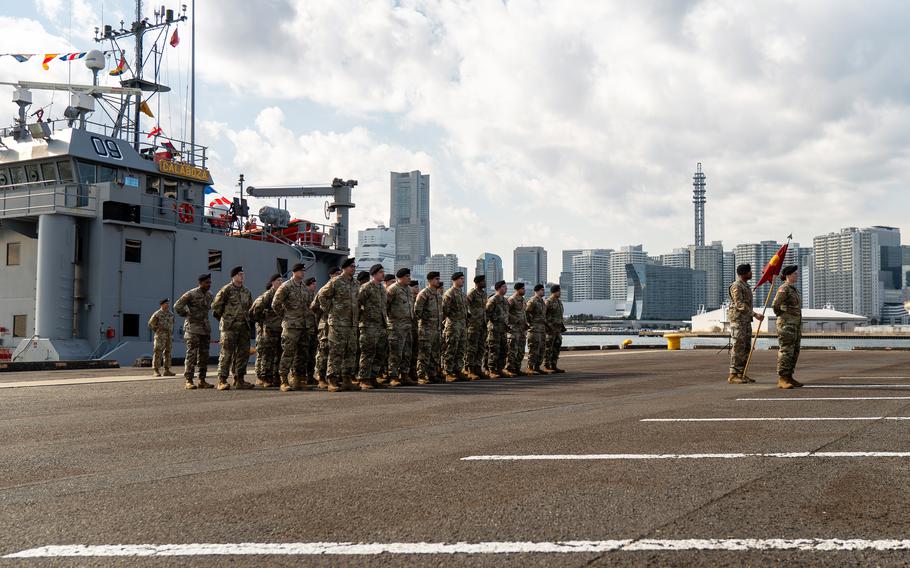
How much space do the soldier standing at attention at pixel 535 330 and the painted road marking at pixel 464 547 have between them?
13.1 m

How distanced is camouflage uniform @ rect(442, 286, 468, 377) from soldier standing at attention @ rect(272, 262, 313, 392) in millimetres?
2946

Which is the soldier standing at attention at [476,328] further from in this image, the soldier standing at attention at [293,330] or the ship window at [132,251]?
the ship window at [132,251]

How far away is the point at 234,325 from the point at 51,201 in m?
11.8

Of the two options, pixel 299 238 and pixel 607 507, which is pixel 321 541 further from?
pixel 299 238

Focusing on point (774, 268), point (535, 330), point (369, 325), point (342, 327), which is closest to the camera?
point (342, 327)

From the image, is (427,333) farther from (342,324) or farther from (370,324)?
(342,324)

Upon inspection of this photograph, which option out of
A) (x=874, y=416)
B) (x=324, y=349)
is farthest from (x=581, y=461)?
Answer: (x=324, y=349)

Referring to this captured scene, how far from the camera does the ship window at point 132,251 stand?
70.4ft

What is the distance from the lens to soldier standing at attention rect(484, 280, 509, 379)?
1573 cm

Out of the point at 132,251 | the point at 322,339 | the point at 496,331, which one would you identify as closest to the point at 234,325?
the point at 322,339

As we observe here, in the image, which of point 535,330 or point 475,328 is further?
point 535,330

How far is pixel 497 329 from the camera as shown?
15.9 m

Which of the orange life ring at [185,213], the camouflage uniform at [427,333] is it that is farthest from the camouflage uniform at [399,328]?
the orange life ring at [185,213]

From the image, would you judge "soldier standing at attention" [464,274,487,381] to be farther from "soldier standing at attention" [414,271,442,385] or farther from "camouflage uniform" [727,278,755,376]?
"camouflage uniform" [727,278,755,376]
